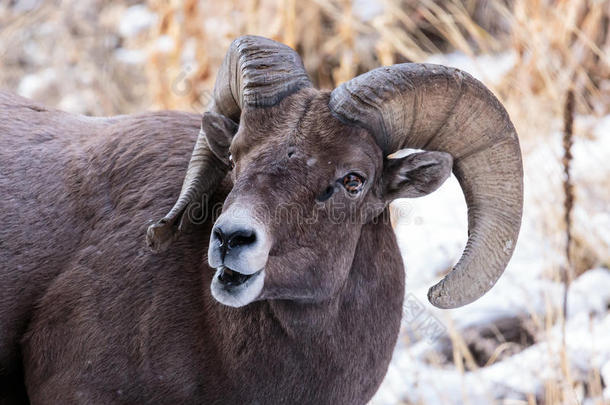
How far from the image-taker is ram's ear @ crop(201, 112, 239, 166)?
191 inches

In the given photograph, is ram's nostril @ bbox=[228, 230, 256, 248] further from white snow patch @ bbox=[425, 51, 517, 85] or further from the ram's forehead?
white snow patch @ bbox=[425, 51, 517, 85]

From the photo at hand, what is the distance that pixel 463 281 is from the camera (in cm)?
468

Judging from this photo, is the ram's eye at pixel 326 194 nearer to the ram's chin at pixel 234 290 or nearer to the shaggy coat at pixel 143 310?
the shaggy coat at pixel 143 310

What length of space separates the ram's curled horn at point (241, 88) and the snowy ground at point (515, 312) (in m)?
2.47

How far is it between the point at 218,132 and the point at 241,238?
108cm

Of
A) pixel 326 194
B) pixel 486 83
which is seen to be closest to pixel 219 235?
pixel 326 194

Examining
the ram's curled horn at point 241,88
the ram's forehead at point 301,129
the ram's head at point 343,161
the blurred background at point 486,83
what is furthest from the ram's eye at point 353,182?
the blurred background at point 486,83

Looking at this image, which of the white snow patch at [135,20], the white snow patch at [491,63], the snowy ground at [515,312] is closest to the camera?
the snowy ground at [515,312]

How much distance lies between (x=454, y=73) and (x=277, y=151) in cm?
105

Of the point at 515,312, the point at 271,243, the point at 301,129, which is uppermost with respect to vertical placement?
the point at 301,129

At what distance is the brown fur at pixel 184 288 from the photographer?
4.52 metres

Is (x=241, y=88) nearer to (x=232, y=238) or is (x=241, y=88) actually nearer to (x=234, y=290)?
(x=232, y=238)

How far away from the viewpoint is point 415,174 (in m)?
4.78

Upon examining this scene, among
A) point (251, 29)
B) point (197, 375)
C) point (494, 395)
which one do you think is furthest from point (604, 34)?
point (197, 375)
